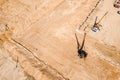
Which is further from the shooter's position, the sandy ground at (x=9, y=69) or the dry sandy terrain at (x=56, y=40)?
the dry sandy terrain at (x=56, y=40)

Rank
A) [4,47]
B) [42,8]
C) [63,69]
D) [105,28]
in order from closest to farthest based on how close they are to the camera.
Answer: [63,69], [4,47], [105,28], [42,8]

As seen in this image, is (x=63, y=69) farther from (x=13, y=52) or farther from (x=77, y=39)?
(x=13, y=52)

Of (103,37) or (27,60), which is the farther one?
(103,37)

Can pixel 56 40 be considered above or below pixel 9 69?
below

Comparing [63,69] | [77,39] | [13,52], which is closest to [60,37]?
[77,39]

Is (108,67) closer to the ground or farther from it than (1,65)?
closer to the ground

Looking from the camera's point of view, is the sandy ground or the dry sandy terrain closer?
the sandy ground

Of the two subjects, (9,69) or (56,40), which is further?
(56,40)

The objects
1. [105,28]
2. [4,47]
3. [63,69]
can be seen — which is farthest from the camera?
[105,28]
